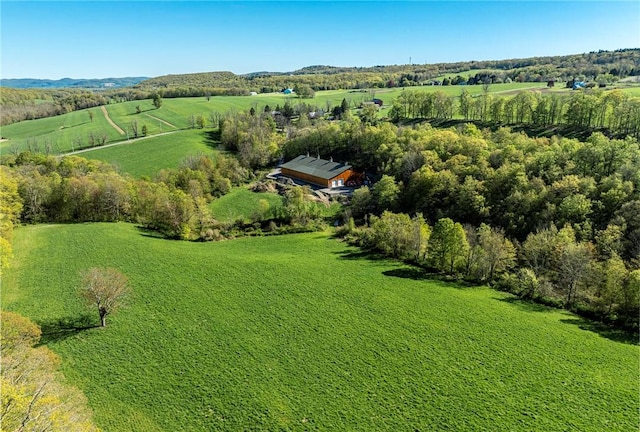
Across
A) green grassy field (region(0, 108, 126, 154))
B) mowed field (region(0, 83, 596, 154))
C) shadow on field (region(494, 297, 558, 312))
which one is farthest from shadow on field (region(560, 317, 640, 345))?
green grassy field (region(0, 108, 126, 154))

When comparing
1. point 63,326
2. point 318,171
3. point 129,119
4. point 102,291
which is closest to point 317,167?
point 318,171

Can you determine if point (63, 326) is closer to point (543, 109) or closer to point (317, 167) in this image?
point (317, 167)

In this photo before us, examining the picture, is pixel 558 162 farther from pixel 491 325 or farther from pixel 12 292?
pixel 12 292

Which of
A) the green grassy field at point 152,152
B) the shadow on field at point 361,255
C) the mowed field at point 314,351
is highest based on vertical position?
the green grassy field at point 152,152

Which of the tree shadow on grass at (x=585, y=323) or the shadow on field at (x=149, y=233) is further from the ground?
the shadow on field at (x=149, y=233)

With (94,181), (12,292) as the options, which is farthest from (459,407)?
(94,181)

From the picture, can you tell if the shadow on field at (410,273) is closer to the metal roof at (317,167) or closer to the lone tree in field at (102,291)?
the lone tree in field at (102,291)

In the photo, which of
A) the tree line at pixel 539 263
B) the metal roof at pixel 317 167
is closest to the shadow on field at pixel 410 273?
the tree line at pixel 539 263
